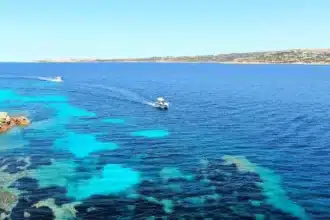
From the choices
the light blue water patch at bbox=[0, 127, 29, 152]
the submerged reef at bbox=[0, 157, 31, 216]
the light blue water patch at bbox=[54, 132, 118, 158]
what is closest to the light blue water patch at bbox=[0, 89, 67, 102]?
the light blue water patch at bbox=[0, 127, 29, 152]

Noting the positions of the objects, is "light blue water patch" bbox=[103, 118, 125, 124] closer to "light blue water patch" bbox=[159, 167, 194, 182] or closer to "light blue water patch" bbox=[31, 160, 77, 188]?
"light blue water patch" bbox=[31, 160, 77, 188]

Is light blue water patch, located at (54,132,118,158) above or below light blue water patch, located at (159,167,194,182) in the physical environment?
above

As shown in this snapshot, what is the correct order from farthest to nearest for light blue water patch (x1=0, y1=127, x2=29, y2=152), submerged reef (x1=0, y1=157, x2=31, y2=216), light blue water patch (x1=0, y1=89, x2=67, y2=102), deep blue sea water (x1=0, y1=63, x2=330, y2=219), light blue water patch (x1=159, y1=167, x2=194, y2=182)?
light blue water patch (x1=0, y1=89, x2=67, y2=102) < light blue water patch (x1=0, y1=127, x2=29, y2=152) < light blue water patch (x1=159, y1=167, x2=194, y2=182) < submerged reef (x1=0, y1=157, x2=31, y2=216) < deep blue sea water (x1=0, y1=63, x2=330, y2=219)

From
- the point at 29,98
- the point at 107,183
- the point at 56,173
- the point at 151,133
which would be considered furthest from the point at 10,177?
the point at 29,98

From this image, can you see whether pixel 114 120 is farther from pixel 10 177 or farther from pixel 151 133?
pixel 10 177

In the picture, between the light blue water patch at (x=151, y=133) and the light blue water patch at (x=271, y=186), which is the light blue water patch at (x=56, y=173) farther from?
the light blue water patch at (x=271, y=186)

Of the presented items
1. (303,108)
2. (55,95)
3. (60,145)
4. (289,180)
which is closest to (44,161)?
(60,145)

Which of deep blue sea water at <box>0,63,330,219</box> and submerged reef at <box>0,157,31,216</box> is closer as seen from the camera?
deep blue sea water at <box>0,63,330,219</box>

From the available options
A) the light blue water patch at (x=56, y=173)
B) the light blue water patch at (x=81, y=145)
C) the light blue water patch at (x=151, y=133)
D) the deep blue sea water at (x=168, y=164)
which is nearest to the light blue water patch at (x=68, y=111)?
the deep blue sea water at (x=168, y=164)
